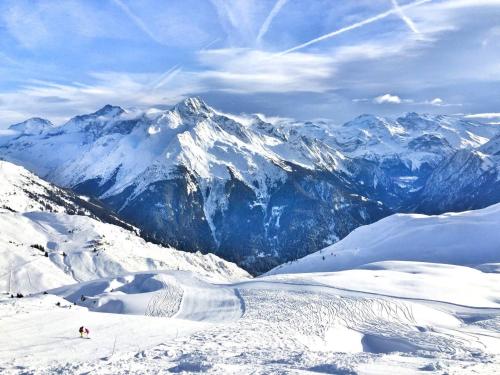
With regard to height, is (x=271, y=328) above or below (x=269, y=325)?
below

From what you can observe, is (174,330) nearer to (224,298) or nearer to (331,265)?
(224,298)

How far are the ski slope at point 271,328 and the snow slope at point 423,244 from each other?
4323cm

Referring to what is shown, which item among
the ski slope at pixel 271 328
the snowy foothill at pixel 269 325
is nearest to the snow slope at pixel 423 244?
the snowy foothill at pixel 269 325

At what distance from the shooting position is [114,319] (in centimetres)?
5378

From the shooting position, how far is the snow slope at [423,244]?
137m

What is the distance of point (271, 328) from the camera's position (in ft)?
169

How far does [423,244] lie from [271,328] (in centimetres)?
10644

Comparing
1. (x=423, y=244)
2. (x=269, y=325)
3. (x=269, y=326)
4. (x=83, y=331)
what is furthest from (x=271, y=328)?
(x=423, y=244)

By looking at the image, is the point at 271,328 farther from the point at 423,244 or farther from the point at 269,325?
the point at 423,244

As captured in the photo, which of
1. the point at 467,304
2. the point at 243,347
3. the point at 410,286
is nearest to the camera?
the point at 243,347

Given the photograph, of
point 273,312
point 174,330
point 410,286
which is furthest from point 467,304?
point 174,330

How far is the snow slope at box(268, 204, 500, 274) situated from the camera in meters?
137

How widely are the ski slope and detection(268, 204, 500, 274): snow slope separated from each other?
43.2 m

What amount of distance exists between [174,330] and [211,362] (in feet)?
48.6
